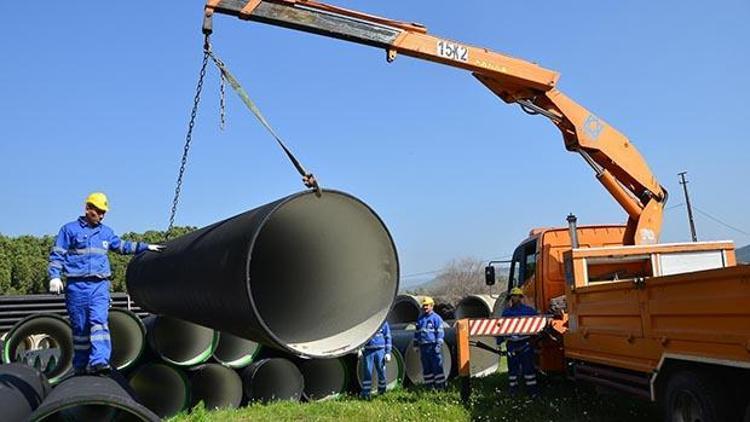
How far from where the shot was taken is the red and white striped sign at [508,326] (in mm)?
7910

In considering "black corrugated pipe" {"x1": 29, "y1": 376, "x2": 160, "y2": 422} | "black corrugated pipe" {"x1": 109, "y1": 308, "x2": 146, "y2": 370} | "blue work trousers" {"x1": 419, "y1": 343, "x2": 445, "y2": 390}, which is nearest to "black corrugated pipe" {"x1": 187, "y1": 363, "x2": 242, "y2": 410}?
"black corrugated pipe" {"x1": 109, "y1": 308, "x2": 146, "y2": 370}

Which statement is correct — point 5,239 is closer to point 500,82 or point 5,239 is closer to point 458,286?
point 500,82

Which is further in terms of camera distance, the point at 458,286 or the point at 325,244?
the point at 458,286

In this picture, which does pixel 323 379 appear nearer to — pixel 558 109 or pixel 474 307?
pixel 558 109

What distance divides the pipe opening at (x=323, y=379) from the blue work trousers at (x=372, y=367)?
2.15 feet

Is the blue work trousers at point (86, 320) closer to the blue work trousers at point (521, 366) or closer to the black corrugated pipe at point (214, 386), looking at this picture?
the black corrugated pipe at point (214, 386)

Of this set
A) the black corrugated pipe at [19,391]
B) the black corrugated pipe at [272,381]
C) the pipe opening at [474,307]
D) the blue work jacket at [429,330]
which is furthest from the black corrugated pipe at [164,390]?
the pipe opening at [474,307]

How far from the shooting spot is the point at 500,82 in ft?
30.1

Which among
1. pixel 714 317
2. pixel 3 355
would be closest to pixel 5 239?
pixel 3 355

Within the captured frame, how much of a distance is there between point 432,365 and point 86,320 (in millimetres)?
5905

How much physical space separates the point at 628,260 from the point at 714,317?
3373mm

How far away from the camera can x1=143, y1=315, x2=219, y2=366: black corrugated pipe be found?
8688 mm

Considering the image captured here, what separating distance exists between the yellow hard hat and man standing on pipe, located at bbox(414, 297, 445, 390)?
5844mm

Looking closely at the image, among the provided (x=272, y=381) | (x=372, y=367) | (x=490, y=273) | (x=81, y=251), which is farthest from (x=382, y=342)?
(x=81, y=251)
